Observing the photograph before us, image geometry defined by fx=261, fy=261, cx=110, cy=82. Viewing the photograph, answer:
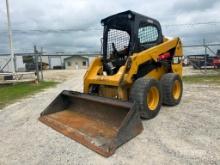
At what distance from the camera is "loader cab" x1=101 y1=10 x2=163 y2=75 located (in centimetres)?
623

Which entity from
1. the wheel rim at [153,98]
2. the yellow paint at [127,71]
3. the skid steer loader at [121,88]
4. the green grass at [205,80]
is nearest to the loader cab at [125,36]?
the skid steer loader at [121,88]

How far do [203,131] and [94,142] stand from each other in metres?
2.03

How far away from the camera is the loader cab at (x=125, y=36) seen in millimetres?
6230

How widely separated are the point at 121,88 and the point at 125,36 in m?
1.69

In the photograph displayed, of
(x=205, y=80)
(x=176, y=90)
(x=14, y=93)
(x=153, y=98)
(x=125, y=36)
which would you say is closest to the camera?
(x=153, y=98)

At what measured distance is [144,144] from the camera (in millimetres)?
4266

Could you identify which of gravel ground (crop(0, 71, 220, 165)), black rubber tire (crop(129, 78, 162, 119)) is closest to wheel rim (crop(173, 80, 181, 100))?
gravel ground (crop(0, 71, 220, 165))

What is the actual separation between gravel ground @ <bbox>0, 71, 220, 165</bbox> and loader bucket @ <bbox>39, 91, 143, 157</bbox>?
5.4 inches

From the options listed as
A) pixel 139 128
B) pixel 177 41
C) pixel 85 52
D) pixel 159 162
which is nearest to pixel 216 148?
pixel 159 162

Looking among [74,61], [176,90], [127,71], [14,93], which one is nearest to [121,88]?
[127,71]

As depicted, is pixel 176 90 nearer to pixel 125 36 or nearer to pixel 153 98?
pixel 153 98

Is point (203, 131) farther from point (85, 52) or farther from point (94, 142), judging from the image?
point (85, 52)

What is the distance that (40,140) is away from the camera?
4738 mm

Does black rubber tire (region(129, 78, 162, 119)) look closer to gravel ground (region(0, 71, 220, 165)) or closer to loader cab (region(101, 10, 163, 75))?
gravel ground (region(0, 71, 220, 165))
